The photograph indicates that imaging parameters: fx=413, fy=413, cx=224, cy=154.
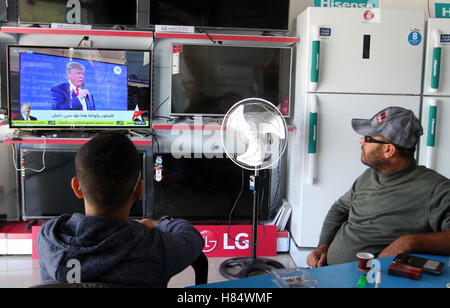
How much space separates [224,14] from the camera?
146 inches

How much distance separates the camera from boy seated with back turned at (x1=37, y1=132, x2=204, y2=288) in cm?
118

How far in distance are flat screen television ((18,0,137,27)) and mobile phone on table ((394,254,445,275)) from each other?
311 centimetres

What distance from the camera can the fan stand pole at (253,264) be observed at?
11.0 ft

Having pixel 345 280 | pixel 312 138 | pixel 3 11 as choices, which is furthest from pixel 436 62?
pixel 3 11

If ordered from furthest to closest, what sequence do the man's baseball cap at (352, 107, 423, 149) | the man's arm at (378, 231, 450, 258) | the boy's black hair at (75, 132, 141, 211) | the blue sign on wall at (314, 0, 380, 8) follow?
the blue sign on wall at (314, 0, 380, 8) → the man's baseball cap at (352, 107, 423, 149) → the man's arm at (378, 231, 450, 258) → the boy's black hair at (75, 132, 141, 211)

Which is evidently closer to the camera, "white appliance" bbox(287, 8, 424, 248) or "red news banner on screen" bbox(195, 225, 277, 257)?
"white appliance" bbox(287, 8, 424, 248)

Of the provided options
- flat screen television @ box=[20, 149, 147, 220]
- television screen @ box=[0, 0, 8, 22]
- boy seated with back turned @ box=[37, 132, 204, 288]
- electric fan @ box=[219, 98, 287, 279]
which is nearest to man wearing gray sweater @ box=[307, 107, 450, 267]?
electric fan @ box=[219, 98, 287, 279]

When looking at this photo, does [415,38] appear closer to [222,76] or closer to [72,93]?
[222,76]

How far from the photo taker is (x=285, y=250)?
12.7 feet

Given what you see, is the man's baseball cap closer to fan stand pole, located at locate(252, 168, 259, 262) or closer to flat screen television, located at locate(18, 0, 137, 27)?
fan stand pole, located at locate(252, 168, 259, 262)

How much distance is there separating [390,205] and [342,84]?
1689 millimetres

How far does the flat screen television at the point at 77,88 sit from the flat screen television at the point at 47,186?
0.98 ft

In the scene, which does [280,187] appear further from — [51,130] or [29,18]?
[29,18]

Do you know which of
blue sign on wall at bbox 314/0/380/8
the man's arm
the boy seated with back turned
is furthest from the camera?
blue sign on wall at bbox 314/0/380/8
